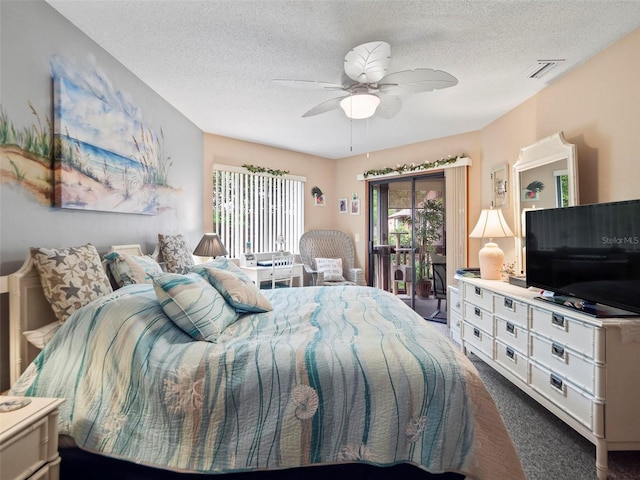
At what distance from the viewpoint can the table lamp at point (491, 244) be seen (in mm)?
2887

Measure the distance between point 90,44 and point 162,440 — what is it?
2.47m

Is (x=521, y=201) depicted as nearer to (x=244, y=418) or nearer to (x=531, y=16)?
(x=531, y=16)

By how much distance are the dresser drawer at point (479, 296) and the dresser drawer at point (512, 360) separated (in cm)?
32

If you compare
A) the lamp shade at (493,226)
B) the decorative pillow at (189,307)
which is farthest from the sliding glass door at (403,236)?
the decorative pillow at (189,307)

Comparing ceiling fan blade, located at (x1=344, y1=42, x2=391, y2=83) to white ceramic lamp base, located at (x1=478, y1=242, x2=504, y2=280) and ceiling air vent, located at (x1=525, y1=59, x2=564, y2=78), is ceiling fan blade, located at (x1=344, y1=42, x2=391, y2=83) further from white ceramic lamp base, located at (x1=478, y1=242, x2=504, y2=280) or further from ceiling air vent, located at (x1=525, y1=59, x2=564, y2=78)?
white ceramic lamp base, located at (x1=478, y1=242, x2=504, y2=280)

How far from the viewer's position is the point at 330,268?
485 cm

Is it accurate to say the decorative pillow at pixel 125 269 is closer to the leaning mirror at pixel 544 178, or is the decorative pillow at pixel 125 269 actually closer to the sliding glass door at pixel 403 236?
the leaning mirror at pixel 544 178

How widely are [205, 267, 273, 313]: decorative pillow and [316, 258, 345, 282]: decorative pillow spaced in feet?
9.11

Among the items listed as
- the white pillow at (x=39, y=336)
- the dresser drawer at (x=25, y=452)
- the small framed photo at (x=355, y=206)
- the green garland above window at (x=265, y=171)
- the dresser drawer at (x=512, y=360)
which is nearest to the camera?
the dresser drawer at (x=25, y=452)

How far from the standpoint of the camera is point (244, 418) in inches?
45.8

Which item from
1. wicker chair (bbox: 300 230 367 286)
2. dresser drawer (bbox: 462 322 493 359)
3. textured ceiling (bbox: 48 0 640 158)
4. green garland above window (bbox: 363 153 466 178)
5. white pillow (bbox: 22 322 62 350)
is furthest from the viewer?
Answer: wicker chair (bbox: 300 230 367 286)

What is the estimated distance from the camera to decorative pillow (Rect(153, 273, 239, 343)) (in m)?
1.50

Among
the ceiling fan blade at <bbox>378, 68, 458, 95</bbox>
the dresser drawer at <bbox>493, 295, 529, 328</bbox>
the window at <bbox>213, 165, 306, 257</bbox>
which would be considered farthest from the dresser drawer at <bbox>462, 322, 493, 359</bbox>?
the window at <bbox>213, 165, 306, 257</bbox>

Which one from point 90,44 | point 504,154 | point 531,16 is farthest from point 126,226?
point 504,154
